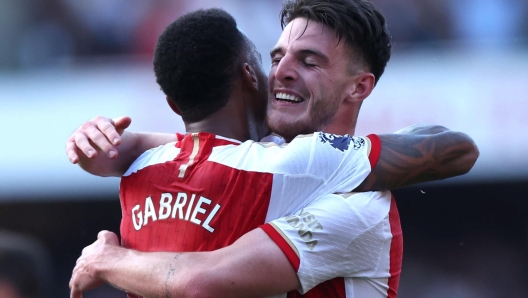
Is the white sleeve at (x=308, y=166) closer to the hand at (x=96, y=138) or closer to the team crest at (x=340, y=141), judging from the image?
the team crest at (x=340, y=141)

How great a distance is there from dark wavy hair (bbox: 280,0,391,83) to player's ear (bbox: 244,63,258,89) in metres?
0.44

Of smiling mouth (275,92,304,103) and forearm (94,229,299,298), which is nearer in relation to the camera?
forearm (94,229,299,298)

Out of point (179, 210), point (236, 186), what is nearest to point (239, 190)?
point (236, 186)

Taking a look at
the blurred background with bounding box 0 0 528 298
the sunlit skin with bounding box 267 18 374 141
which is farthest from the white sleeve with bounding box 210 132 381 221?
the blurred background with bounding box 0 0 528 298

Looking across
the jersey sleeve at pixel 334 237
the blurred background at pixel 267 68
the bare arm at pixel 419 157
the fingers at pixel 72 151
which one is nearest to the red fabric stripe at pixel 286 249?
the jersey sleeve at pixel 334 237

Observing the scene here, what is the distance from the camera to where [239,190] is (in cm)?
235

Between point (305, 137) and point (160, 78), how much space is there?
2.01ft

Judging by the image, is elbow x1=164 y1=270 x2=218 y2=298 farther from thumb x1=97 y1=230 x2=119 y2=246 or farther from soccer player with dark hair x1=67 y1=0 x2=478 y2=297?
thumb x1=97 y1=230 x2=119 y2=246

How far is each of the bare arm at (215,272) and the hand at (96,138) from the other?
382 millimetres

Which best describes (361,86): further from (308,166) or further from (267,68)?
(267,68)

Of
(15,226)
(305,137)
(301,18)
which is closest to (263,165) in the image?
(305,137)

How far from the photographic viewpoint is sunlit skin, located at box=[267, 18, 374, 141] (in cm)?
288

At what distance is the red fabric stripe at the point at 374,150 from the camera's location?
2.40m

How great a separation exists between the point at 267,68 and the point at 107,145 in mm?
4242
